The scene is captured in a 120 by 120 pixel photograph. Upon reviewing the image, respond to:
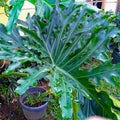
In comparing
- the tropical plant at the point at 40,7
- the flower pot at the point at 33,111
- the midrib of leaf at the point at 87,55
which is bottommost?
the flower pot at the point at 33,111

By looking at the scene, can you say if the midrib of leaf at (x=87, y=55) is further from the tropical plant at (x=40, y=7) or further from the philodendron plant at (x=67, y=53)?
the tropical plant at (x=40, y=7)

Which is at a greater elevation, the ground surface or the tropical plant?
the tropical plant

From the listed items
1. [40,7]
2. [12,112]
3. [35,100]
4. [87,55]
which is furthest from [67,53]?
[12,112]

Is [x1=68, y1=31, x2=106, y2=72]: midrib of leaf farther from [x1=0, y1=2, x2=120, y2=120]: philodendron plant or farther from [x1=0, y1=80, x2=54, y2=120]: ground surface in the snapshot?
[x1=0, y1=80, x2=54, y2=120]: ground surface

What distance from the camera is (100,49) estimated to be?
1.54 m

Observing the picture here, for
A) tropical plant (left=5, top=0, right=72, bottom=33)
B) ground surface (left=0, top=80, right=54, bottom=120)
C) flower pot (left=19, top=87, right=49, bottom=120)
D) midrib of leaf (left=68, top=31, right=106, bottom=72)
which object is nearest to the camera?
tropical plant (left=5, top=0, right=72, bottom=33)

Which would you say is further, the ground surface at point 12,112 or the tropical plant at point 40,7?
the ground surface at point 12,112

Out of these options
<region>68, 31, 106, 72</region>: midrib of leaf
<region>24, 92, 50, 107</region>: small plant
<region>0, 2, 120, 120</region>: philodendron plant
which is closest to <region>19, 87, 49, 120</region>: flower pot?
<region>24, 92, 50, 107</region>: small plant

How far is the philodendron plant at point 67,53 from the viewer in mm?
1443

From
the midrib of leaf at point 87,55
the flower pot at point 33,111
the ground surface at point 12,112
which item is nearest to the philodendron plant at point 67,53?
the midrib of leaf at point 87,55

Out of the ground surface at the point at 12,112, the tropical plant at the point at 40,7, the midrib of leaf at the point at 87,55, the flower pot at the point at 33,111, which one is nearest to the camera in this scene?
the tropical plant at the point at 40,7

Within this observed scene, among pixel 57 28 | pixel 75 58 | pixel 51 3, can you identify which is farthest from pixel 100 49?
pixel 51 3

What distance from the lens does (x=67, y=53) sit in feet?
5.33

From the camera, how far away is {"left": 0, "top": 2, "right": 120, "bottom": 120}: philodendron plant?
144cm
